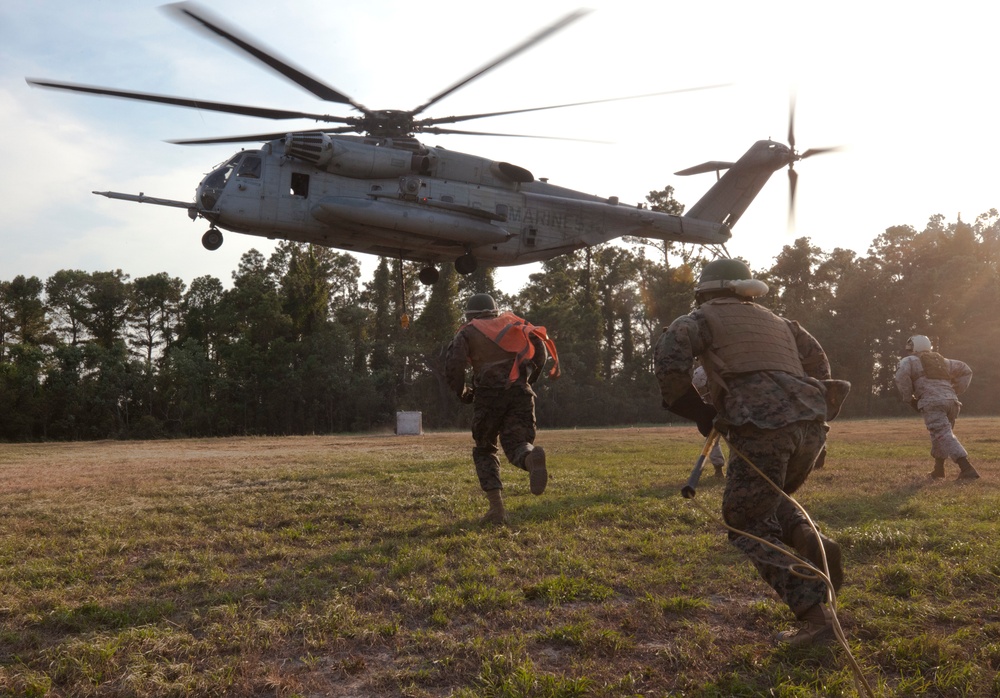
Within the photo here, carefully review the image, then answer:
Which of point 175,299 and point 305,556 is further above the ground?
point 175,299

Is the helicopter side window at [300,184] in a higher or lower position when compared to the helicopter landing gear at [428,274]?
higher

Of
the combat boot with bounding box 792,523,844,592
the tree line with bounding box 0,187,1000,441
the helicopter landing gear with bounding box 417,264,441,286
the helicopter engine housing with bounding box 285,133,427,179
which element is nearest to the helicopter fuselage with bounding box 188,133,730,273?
Answer: the helicopter engine housing with bounding box 285,133,427,179

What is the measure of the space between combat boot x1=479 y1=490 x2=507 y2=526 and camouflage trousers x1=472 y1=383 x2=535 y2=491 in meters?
0.23

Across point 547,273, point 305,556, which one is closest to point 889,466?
point 305,556

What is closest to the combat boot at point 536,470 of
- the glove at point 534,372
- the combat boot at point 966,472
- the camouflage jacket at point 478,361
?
the camouflage jacket at point 478,361

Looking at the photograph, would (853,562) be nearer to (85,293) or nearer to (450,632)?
(450,632)

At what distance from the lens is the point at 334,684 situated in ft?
10.9

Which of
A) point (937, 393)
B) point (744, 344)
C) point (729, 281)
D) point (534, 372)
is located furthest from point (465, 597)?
point (937, 393)

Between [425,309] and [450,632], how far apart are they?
174ft

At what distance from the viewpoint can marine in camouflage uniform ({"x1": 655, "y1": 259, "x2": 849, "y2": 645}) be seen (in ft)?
13.0

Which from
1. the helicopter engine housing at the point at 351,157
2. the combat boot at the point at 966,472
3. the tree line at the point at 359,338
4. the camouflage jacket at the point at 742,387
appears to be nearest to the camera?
the camouflage jacket at the point at 742,387

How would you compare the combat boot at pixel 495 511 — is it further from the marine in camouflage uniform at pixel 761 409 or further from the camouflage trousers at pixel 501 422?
the marine in camouflage uniform at pixel 761 409

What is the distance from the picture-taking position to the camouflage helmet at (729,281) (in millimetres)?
4555

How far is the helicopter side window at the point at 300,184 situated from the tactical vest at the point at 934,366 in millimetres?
12198
